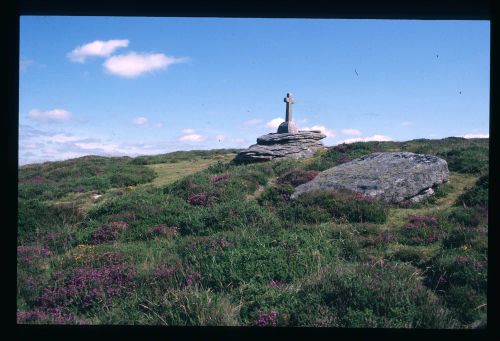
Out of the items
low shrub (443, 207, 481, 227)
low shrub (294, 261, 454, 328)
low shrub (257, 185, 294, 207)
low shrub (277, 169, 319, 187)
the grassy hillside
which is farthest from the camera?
low shrub (277, 169, 319, 187)

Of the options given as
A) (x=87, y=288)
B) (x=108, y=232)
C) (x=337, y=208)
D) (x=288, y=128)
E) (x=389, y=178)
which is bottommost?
(x=87, y=288)

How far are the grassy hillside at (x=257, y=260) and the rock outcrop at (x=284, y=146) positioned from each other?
874 cm

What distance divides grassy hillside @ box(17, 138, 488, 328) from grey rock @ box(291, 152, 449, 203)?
49cm

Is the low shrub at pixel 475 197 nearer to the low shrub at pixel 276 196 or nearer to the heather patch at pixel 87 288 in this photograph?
the low shrub at pixel 276 196

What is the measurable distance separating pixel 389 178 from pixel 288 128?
12.3m

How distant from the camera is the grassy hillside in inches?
220

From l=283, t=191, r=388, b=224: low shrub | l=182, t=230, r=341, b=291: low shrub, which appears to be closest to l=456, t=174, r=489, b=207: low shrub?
l=283, t=191, r=388, b=224: low shrub

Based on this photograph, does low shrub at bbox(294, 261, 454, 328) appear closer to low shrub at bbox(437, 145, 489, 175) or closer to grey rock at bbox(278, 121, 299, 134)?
low shrub at bbox(437, 145, 489, 175)

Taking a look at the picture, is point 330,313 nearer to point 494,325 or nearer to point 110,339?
point 494,325

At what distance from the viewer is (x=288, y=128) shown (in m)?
25.3

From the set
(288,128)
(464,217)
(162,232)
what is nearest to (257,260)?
(162,232)

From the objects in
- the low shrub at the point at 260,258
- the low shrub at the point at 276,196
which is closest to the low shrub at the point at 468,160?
the low shrub at the point at 276,196

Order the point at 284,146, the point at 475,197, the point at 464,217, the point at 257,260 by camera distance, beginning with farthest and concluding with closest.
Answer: the point at 284,146 < the point at 475,197 < the point at 464,217 < the point at 257,260

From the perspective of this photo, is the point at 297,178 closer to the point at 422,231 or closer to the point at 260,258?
the point at 422,231
